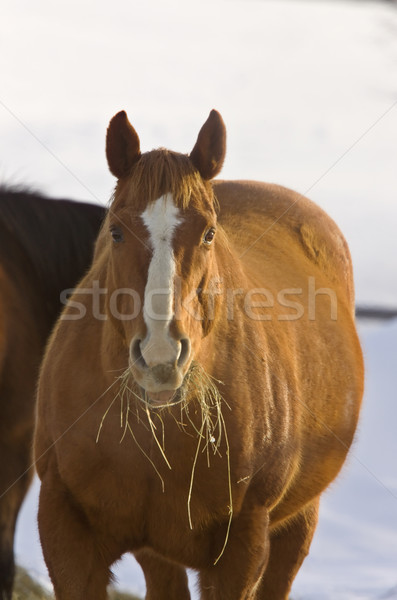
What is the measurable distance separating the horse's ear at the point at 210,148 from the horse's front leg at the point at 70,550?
1.32 m

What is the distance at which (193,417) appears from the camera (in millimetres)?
3605

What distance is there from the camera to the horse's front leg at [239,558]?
12.0 feet

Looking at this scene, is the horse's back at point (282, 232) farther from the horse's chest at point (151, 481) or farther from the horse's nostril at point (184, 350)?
the horse's nostril at point (184, 350)

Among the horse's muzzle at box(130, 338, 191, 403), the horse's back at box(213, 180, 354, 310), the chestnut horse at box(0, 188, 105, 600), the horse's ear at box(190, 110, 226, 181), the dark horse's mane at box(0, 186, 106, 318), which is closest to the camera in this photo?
the horse's muzzle at box(130, 338, 191, 403)

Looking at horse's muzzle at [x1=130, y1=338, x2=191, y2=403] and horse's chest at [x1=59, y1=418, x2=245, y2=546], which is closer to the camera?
horse's muzzle at [x1=130, y1=338, x2=191, y2=403]

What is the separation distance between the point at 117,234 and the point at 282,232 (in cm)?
204

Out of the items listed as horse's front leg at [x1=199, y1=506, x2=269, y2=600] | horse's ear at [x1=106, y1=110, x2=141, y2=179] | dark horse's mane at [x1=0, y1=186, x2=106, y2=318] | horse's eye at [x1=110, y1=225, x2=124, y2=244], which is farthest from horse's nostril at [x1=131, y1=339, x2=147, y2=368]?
dark horse's mane at [x1=0, y1=186, x2=106, y2=318]

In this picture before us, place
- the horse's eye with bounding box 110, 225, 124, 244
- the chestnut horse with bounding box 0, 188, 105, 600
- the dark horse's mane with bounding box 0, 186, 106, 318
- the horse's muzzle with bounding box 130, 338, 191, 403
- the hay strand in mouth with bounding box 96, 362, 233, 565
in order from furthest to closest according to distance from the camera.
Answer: the dark horse's mane with bounding box 0, 186, 106, 318
the chestnut horse with bounding box 0, 188, 105, 600
the hay strand in mouth with bounding box 96, 362, 233, 565
the horse's eye with bounding box 110, 225, 124, 244
the horse's muzzle with bounding box 130, 338, 191, 403

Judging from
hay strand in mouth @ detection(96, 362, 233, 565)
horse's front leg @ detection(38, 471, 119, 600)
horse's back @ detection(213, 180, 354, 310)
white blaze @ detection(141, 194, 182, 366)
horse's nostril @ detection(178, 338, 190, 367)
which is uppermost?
horse's back @ detection(213, 180, 354, 310)

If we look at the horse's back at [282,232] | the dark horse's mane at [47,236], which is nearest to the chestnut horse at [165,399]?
the horse's back at [282,232]

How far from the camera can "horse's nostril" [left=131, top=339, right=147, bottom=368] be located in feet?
10.1

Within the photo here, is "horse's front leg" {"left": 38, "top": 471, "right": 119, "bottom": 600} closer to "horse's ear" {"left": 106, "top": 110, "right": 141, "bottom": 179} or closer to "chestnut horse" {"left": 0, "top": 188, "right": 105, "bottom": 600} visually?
"horse's ear" {"left": 106, "top": 110, "right": 141, "bottom": 179}

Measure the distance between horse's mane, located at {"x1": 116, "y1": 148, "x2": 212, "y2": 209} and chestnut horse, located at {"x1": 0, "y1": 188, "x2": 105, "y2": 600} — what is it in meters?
2.32

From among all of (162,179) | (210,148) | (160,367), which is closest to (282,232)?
(210,148)
